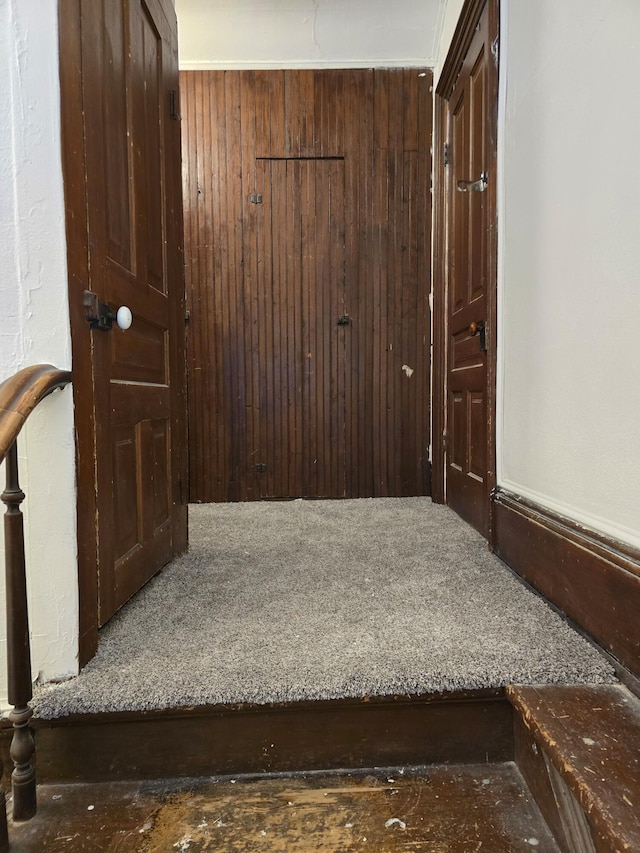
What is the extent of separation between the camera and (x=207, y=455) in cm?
299

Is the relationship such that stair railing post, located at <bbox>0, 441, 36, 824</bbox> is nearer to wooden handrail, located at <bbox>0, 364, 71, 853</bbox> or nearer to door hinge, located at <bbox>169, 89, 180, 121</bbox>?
wooden handrail, located at <bbox>0, 364, 71, 853</bbox>

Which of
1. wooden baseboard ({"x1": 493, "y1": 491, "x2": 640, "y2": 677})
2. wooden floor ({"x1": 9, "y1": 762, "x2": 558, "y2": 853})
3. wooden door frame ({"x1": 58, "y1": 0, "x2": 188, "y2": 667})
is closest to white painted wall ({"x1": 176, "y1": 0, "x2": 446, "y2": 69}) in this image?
wooden door frame ({"x1": 58, "y1": 0, "x2": 188, "y2": 667})

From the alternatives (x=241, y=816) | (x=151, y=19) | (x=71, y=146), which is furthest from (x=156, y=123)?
(x=241, y=816)

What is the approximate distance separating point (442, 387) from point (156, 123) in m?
1.82

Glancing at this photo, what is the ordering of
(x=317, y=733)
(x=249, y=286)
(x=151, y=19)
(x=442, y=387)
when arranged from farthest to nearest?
(x=249, y=286)
(x=442, y=387)
(x=151, y=19)
(x=317, y=733)

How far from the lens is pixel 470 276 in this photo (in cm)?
223

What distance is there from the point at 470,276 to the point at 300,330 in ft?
3.54

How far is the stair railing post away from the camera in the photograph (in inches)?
35.4

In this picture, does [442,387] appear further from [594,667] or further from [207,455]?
[594,667]

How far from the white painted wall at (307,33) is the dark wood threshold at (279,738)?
3203mm

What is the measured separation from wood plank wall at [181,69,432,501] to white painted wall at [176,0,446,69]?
0.07m

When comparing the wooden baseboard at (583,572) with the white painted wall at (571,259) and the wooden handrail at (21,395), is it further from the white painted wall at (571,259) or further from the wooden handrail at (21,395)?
the wooden handrail at (21,395)

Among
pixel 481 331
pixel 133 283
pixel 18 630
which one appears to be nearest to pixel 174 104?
pixel 133 283

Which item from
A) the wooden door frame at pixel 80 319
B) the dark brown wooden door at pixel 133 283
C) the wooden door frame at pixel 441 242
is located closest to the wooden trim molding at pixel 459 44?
the wooden door frame at pixel 441 242
